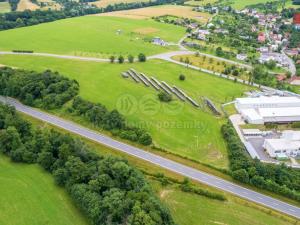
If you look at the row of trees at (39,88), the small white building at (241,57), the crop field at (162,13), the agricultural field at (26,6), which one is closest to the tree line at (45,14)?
the agricultural field at (26,6)

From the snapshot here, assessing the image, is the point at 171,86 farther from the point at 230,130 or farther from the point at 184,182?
the point at 184,182

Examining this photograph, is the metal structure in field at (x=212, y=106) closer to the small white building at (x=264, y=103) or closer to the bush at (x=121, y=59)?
the small white building at (x=264, y=103)

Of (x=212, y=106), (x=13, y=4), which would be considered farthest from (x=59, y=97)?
(x=13, y=4)

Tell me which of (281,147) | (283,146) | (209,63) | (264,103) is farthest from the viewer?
(209,63)

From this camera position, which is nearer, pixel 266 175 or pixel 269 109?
pixel 266 175

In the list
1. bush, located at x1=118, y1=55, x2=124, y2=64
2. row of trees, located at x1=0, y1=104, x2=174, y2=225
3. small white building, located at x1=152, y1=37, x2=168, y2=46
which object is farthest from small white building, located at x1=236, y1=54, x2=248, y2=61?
row of trees, located at x1=0, y1=104, x2=174, y2=225

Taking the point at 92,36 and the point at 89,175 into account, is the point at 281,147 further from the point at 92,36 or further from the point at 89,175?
the point at 92,36
